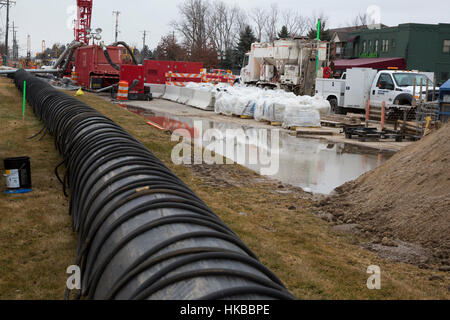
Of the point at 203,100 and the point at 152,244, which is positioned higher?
the point at 203,100

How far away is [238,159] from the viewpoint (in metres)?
11.4

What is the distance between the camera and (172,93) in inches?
1097

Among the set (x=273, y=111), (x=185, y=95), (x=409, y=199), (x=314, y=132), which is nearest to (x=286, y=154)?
(x=314, y=132)

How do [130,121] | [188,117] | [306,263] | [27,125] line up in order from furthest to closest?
[188,117] < [130,121] < [27,125] < [306,263]

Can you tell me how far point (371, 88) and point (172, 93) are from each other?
1160 cm

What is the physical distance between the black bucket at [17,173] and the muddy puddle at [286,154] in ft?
15.5

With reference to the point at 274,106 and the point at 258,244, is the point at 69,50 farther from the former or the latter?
the point at 258,244

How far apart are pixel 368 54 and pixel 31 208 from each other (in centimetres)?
5630

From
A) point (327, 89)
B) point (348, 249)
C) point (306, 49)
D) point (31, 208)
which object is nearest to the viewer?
point (348, 249)

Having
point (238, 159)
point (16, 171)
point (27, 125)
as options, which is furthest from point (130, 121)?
point (16, 171)

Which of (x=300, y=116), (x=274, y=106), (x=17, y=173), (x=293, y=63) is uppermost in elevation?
(x=293, y=63)

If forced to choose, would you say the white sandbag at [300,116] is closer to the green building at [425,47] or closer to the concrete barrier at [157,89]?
the concrete barrier at [157,89]

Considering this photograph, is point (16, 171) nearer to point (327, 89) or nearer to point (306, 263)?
point (306, 263)

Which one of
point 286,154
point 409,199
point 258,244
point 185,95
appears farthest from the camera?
point 185,95
